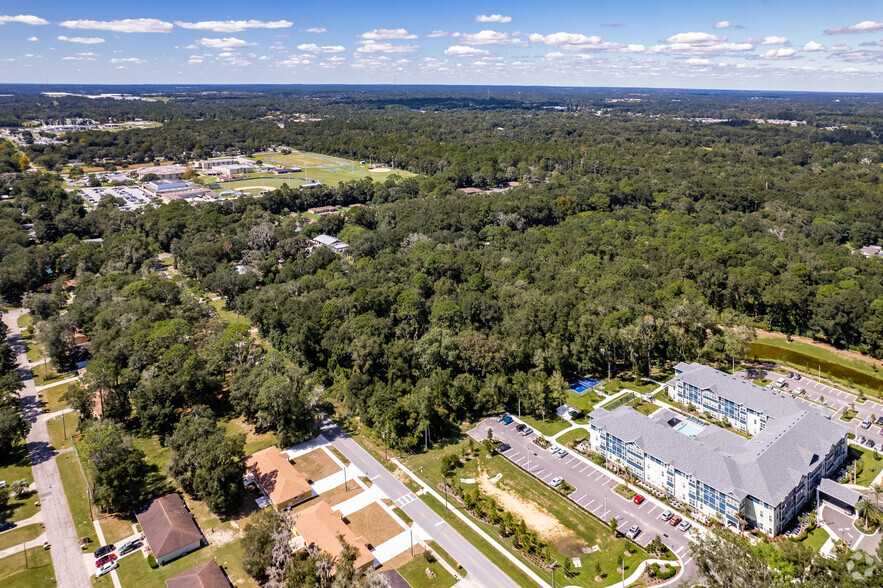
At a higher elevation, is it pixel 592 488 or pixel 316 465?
pixel 592 488

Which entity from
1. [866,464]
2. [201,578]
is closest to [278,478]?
[201,578]

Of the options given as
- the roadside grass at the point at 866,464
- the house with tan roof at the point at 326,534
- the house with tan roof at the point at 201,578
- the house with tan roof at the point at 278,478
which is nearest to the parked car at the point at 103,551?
the house with tan roof at the point at 201,578

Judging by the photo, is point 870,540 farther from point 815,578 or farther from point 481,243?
point 481,243

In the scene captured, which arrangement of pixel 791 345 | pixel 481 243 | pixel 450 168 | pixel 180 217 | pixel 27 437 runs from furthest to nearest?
pixel 450 168, pixel 180 217, pixel 481 243, pixel 791 345, pixel 27 437

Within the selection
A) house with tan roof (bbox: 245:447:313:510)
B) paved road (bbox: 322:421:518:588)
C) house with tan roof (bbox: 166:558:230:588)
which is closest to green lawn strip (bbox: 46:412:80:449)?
house with tan roof (bbox: 245:447:313:510)

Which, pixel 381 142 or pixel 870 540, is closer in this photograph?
pixel 870 540

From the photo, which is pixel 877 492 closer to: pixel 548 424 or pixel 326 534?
pixel 548 424

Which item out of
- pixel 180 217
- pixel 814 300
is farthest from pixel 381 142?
pixel 814 300
